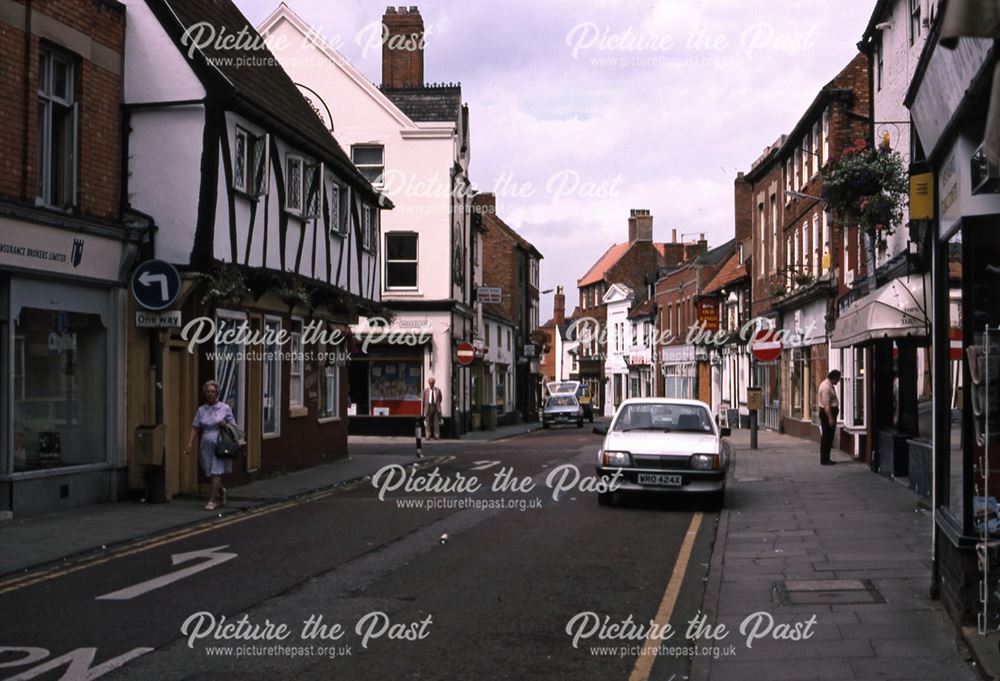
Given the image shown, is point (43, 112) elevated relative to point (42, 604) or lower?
elevated

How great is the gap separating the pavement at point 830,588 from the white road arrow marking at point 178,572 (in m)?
4.72

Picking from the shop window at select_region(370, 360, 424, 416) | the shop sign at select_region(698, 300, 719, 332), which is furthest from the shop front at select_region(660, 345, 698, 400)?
the shop window at select_region(370, 360, 424, 416)

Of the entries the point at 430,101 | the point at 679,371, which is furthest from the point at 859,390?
the point at 679,371

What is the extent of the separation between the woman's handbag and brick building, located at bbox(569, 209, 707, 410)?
67743 mm

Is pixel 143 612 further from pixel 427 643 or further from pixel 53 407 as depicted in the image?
pixel 53 407

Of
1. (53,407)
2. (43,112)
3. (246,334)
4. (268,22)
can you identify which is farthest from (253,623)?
(268,22)

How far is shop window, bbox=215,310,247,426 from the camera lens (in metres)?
18.5

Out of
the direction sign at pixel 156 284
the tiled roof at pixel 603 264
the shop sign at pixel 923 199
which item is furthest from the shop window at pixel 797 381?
the tiled roof at pixel 603 264

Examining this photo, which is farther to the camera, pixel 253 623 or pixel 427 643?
pixel 253 623

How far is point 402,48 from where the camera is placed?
41469 millimetres

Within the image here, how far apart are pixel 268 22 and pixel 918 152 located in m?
30.6

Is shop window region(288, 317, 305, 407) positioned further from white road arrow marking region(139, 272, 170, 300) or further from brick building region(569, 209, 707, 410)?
brick building region(569, 209, 707, 410)

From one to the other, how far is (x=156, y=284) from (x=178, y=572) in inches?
229

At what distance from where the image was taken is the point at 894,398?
2058cm
